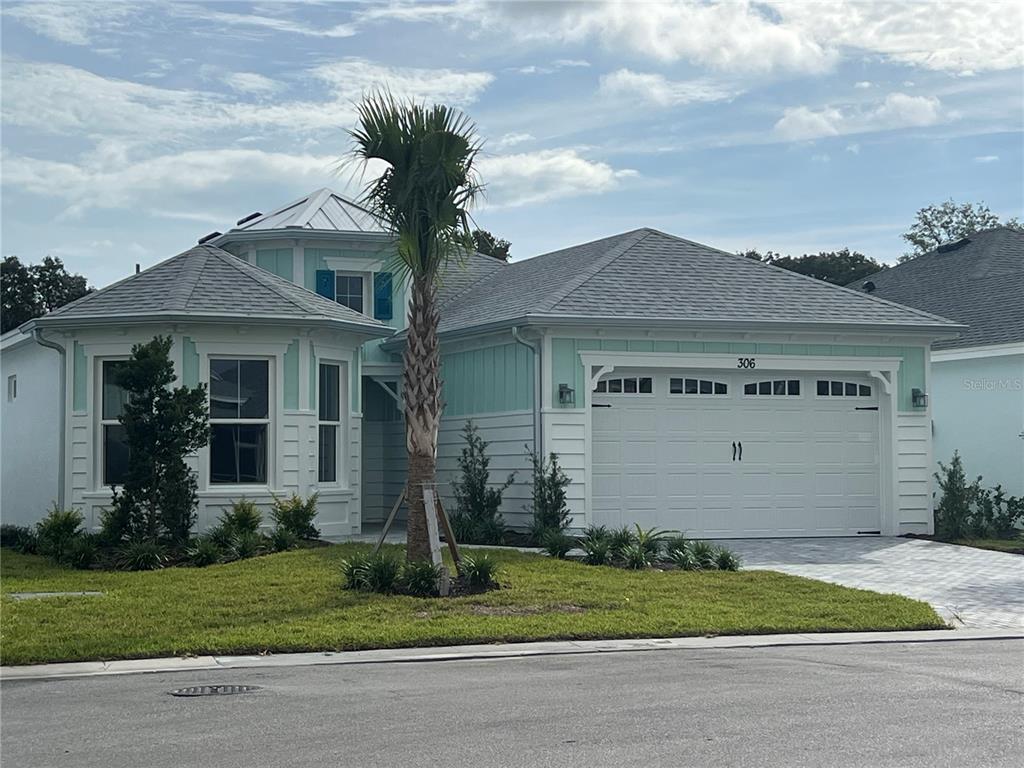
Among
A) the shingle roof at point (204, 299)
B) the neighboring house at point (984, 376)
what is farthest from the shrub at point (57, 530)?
the neighboring house at point (984, 376)

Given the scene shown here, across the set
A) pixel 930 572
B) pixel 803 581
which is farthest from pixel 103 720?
pixel 930 572

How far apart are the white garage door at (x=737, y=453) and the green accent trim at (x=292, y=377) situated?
4388 millimetres

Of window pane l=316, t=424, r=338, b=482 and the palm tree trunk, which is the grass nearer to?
the palm tree trunk

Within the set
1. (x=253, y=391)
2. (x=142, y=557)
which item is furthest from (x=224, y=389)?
(x=142, y=557)

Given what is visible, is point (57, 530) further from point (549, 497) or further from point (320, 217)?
point (320, 217)

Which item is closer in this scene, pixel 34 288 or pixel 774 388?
pixel 774 388

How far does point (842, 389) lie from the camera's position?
2044cm

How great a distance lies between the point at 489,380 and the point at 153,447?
5.75 m

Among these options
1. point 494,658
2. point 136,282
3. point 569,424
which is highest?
point 136,282

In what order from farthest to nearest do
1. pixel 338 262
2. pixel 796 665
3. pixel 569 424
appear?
1. pixel 338 262
2. pixel 569 424
3. pixel 796 665

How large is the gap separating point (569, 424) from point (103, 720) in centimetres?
1151

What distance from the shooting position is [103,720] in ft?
25.5

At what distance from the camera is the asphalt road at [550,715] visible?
6.81 metres

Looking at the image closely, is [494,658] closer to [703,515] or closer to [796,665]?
[796,665]
